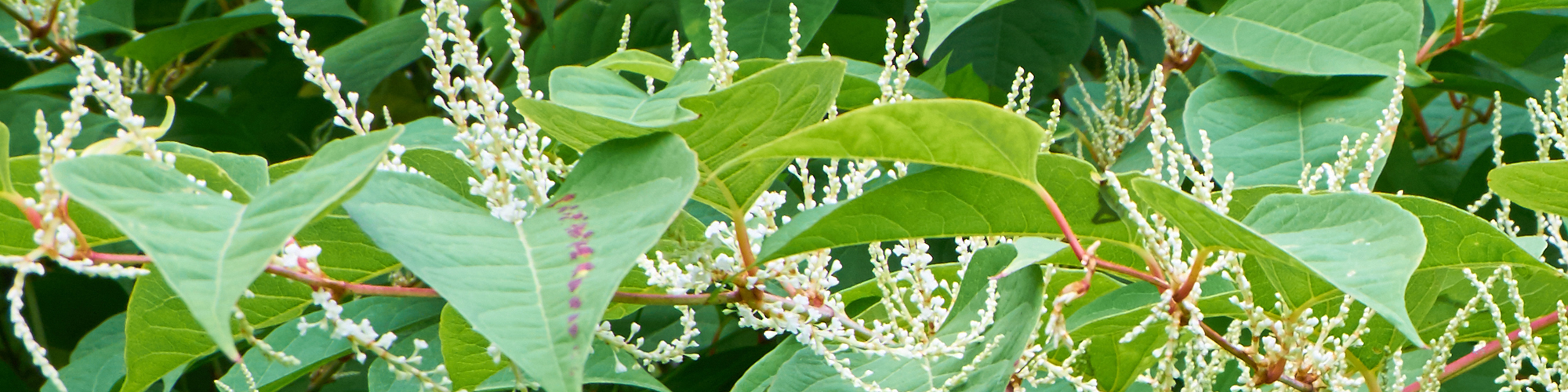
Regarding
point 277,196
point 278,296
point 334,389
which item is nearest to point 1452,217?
point 277,196

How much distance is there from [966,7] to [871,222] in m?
0.34

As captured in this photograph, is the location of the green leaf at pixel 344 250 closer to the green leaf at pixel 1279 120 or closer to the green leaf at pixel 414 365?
the green leaf at pixel 414 365

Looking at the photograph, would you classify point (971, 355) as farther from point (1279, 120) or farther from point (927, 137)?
point (1279, 120)

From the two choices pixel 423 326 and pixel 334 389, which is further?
pixel 334 389

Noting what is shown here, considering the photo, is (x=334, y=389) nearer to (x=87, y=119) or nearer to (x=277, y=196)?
(x=87, y=119)

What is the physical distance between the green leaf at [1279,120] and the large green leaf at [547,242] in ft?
1.72

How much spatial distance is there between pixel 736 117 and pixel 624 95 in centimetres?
10

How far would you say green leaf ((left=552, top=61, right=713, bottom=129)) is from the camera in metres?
0.52

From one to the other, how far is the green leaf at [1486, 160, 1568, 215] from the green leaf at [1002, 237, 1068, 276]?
10.8 inches

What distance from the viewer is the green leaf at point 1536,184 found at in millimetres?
645

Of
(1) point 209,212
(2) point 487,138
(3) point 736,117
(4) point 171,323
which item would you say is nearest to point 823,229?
(3) point 736,117

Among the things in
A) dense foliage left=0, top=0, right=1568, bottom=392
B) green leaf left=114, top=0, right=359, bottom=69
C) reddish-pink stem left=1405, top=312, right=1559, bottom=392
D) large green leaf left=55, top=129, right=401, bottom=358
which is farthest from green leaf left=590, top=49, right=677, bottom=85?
green leaf left=114, top=0, right=359, bottom=69

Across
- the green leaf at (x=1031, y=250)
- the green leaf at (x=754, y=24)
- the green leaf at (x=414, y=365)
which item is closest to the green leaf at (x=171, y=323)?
the green leaf at (x=414, y=365)

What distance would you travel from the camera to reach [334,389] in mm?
1339
